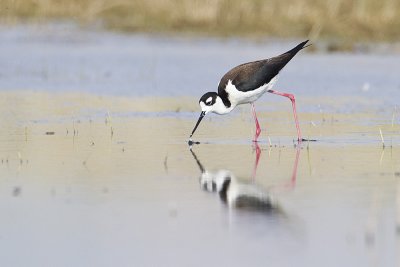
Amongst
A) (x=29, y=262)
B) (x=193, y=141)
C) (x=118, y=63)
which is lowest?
(x=29, y=262)

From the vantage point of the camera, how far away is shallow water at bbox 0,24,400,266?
6195 millimetres

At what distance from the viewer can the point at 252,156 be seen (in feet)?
31.5

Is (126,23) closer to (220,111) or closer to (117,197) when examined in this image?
(220,111)

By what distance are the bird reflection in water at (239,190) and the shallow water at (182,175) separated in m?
0.04

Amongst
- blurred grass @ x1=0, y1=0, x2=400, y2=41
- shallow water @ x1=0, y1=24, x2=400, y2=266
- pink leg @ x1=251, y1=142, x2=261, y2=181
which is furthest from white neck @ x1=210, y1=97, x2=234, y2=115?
blurred grass @ x1=0, y1=0, x2=400, y2=41

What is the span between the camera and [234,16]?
74.3ft

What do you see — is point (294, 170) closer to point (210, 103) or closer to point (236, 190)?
point (236, 190)

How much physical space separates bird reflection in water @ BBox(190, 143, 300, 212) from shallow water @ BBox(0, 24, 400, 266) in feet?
0.14

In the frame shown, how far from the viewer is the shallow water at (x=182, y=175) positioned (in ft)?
20.3

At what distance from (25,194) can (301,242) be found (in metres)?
2.39

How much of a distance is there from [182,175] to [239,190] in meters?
0.75

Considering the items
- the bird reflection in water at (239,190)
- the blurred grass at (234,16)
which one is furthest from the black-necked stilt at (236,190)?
the blurred grass at (234,16)

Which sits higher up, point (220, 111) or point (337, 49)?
point (337, 49)

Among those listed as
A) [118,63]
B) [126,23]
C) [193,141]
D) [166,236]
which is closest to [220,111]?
[193,141]
